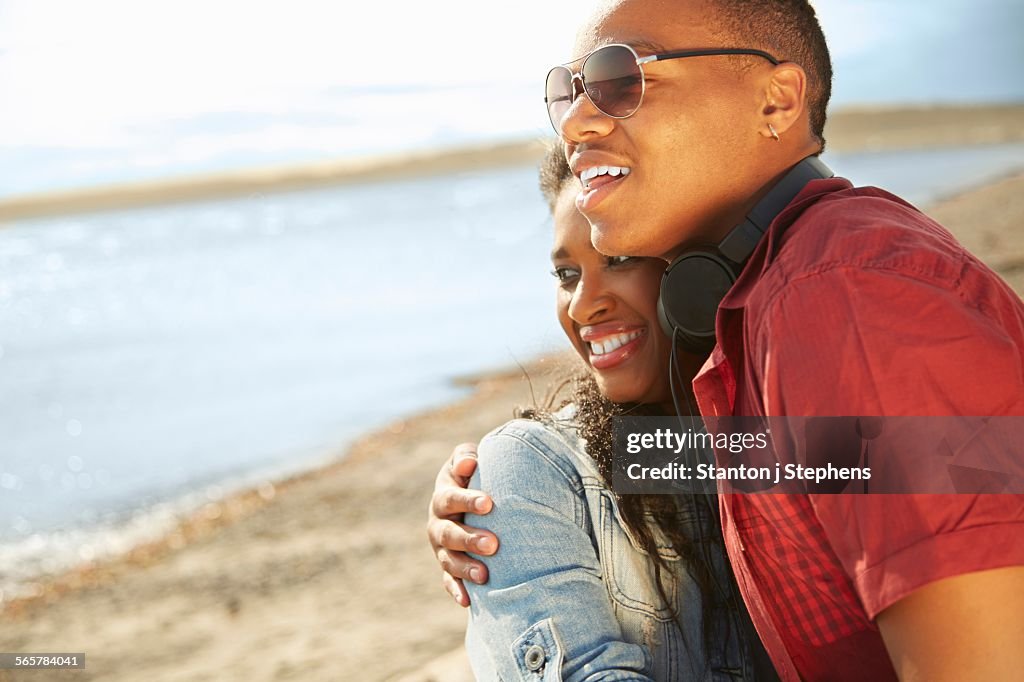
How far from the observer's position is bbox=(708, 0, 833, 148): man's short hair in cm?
198

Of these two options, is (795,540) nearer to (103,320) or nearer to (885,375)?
(885,375)

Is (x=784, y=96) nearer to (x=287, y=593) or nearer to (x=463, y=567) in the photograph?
→ (x=463, y=567)

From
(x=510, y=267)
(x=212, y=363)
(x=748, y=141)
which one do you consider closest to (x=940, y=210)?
(x=510, y=267)

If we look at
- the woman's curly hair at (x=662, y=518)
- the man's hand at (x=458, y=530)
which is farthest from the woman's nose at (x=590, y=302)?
the man's hand at (x=458, y=530)

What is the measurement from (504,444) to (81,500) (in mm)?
8106

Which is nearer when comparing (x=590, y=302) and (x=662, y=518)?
A: (x=662, y=518)

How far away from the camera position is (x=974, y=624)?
1260 mm

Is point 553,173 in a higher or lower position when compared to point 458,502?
higher

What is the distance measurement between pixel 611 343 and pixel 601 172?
1.70 ft

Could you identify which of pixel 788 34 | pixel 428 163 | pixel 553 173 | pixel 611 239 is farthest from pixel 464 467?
pixel 428 163

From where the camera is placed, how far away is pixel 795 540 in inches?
60.4

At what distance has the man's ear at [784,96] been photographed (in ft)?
6.50

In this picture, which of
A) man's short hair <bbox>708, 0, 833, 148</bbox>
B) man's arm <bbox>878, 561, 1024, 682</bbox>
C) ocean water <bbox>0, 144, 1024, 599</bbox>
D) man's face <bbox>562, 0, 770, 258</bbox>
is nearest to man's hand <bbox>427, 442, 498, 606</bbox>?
man's face <bbox>562, 0, 770, 258</bbox>

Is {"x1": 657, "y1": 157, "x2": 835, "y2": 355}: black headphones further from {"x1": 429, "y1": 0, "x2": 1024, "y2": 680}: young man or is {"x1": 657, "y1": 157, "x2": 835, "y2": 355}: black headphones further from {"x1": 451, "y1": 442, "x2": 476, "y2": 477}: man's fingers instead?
{"x1": 451, "y1": 442, "x2": 476, "y2": 477}: man's fingers
